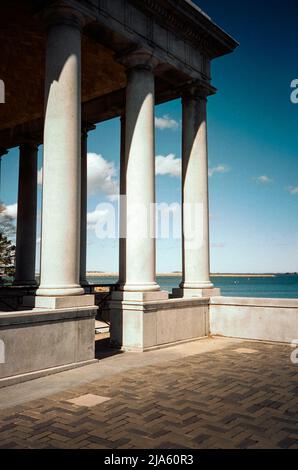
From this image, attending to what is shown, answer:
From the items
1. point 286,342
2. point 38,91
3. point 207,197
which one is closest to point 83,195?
point 38,91

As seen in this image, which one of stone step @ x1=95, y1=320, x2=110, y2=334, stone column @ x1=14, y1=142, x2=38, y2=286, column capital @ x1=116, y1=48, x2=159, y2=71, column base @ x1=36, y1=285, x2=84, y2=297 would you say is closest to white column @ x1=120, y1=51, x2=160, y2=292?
column capital @ x1=116, y1=48, x2=159, y2=71

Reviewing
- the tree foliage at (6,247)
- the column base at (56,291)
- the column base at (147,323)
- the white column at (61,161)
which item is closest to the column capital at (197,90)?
the white column at (61,161)

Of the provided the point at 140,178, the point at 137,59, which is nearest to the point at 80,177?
the point at 140,178

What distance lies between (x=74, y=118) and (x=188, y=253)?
11126 mm

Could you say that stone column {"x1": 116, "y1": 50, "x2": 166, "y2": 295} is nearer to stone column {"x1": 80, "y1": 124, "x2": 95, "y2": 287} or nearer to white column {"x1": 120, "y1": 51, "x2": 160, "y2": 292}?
white column {"x1": 120, "y1": 51, "x2": 160, "y2": 292}

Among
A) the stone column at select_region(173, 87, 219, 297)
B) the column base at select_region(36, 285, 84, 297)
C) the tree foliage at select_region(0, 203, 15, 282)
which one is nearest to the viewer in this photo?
the column base at select_region(36, 285, 84, 297)

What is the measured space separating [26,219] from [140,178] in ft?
49.3

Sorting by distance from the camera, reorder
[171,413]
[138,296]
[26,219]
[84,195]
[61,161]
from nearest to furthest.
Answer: [171,413] → [61,161] → [138,296] → [84,195] → [26,219]

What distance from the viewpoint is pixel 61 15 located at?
1659cm

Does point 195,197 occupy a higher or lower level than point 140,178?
lower

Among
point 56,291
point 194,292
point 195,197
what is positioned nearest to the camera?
point 56,291

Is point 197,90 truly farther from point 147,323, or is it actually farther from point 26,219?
point 26,219

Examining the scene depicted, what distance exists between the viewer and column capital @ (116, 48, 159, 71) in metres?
20.5
